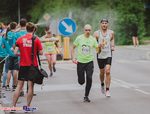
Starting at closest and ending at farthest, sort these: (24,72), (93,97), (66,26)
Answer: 1. (24,72)
2. (93,97)
3. (66,26)

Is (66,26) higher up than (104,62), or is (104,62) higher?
(66,26)

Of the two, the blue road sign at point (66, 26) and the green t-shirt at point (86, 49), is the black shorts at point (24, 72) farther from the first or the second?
the blue road sign at point (66, 26)

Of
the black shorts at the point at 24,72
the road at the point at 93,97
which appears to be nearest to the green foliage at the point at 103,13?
the road at the point at 93,97

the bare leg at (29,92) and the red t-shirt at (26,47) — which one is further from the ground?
the red t-shirt at (26,47)

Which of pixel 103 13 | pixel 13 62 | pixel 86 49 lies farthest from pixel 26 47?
pixel 103 13

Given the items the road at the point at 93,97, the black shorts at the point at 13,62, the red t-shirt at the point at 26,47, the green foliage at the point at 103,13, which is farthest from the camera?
the green foliage at the point at 103,13

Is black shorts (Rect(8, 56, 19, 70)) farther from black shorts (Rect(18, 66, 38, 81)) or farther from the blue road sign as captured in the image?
the blue road sign

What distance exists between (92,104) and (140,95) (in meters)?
1.74

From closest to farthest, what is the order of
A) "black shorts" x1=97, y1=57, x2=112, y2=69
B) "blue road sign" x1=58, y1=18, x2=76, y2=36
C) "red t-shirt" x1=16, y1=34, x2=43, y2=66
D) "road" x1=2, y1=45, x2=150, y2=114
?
"red t-shirt" x1=16, y1=34, x2=43, y2=66 → "road" x1=2, y1=45, x2=150, y2=114 → "black shorts" x1=97, y1=57, x2=112, y2=69 → "blue road sign" x1=58, y1=18, x2=76, y2=36

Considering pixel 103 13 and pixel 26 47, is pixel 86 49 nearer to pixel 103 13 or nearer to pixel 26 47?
pixel 26 47

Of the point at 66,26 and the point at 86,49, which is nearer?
the point at 86,49

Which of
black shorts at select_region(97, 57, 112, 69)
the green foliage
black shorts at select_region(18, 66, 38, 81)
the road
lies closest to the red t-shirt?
black shorts at select_region(18, 66, 38, 81)

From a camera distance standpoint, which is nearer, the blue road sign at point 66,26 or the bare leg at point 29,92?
the bare leg at point 29,92

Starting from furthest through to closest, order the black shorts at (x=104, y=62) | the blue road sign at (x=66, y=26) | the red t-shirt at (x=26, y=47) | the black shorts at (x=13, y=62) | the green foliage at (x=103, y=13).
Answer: the green foliage at (x=103, y=13)
the blue road sign at (x=66, y=26)
the black shorts at (x=13, y=62)
the black shorts at (x=104, y=62)
the red t-shirt at (x=26, y=47)
